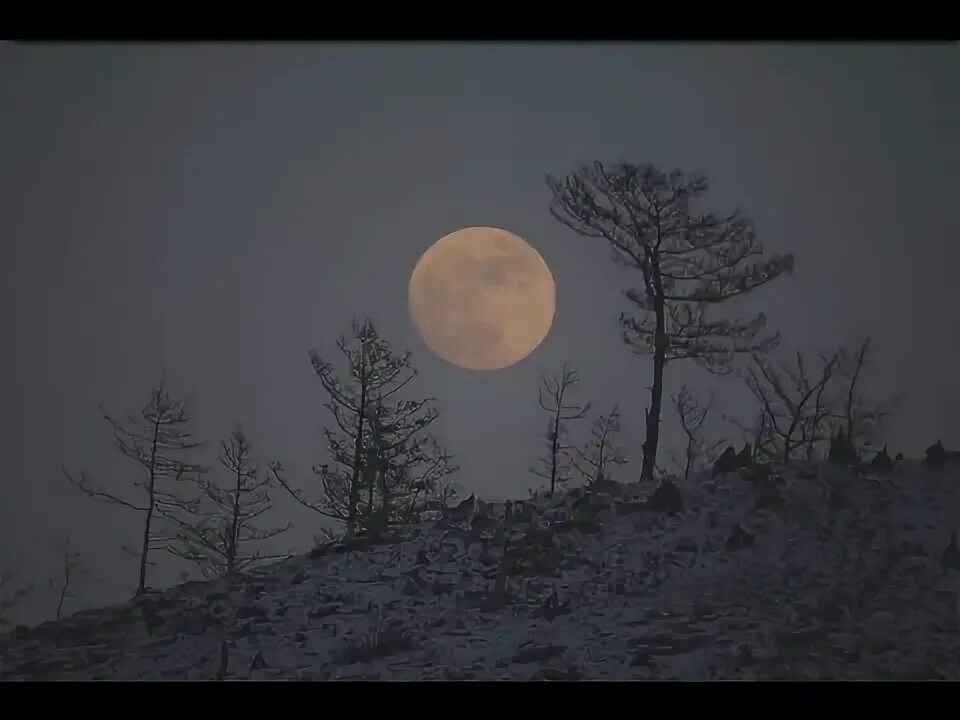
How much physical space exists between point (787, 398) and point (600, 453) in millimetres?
624

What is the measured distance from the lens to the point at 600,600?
8.80ft

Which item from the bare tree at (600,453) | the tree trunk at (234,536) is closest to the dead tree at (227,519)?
the tree trunk at (234,536)

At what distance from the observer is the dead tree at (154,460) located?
272 cm

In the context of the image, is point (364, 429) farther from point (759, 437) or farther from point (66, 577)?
point (759, 437)

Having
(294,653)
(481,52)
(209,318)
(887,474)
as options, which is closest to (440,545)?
(294,653)

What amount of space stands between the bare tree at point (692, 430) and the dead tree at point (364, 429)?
793 millimetres

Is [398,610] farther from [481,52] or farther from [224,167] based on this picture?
[481,52]

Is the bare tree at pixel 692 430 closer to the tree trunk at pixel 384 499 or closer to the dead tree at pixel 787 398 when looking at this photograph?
the dead tree at pixel 787 398

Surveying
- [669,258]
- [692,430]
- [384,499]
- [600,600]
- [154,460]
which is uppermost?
[669,258]

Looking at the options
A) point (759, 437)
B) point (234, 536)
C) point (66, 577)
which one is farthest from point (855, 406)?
point (66, 577)

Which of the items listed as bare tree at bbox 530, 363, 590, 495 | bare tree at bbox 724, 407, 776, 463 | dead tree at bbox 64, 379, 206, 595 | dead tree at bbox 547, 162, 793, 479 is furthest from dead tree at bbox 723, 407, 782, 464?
dead tree at bbox 64, 379, 206, 595

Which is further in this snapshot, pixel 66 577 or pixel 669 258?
pixel 669 258

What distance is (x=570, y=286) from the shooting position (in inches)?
110

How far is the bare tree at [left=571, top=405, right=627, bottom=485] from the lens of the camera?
8.97 feet
